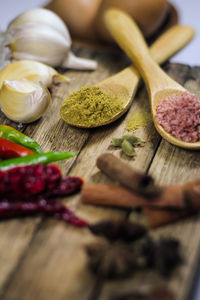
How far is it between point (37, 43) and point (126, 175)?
1.02 m

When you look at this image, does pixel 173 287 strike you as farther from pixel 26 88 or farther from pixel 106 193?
pixel 26 88

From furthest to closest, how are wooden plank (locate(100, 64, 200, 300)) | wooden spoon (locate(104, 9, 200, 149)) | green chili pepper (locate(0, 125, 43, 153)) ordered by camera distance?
1. wooden spoon (locate(104, 9, 200, 149))
2. green chili pepper (locate(0, 125, 43, 153))
3. wooden plank (locate(100, 64, 200, 300))

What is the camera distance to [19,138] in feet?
5.14

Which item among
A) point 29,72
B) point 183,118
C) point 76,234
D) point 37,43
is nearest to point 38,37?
point 37,43

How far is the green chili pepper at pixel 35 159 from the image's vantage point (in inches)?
55.5

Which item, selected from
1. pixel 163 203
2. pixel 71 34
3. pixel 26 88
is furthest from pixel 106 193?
pixel 71 34

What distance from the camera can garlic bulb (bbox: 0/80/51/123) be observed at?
5.33 feet

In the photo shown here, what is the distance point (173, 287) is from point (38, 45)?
143 centimetres

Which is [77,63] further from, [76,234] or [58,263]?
[58,263]

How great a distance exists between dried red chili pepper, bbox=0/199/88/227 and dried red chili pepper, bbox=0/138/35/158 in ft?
0.92

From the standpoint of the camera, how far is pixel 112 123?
67.2 inches

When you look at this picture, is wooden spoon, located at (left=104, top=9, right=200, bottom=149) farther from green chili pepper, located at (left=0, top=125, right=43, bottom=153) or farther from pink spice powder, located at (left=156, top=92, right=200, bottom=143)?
green chili pepper, located at (left=0, top=125, right=43, bottom=153)

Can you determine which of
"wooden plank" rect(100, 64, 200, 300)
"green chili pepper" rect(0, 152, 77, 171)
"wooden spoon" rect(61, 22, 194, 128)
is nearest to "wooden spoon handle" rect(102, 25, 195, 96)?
"wooden spoon" rect(61, 22, 194, 128)

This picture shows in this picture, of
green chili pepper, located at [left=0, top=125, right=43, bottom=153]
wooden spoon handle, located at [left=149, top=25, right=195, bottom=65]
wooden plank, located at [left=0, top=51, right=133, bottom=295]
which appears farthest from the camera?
wooden spoon handle, located at [left=149, top=25, right=195, bottom=65]
